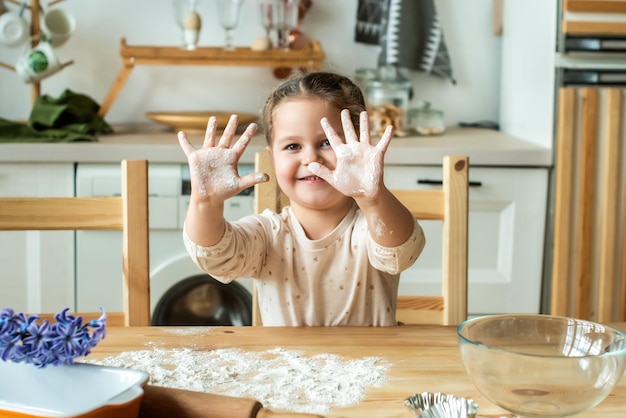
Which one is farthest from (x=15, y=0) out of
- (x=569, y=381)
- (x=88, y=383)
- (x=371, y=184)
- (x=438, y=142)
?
(x=569, y=381)

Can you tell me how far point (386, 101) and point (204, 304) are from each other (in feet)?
2.57

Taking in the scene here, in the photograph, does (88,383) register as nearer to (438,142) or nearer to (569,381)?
(569,381)

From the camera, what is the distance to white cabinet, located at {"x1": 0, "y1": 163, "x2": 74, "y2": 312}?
7.39 ft

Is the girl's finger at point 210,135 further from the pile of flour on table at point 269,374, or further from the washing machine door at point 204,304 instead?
the washing machine door at point 204,304

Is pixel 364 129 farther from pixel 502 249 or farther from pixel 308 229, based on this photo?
pixel 502 249

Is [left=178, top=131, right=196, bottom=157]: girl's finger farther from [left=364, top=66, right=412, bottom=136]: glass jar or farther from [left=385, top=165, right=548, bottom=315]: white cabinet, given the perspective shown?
[left=364, top=66, right=412, bottom=136]: glass jar

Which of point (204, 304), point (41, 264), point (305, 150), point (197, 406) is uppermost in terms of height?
point (305, 150)

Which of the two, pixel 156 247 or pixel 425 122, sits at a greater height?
pixel 425 122

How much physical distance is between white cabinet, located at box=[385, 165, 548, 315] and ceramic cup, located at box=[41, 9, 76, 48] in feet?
3.46

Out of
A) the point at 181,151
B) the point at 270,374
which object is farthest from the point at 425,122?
the point at 270,374

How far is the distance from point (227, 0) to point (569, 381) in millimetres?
2091

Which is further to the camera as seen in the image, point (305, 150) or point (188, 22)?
point (188, 22)

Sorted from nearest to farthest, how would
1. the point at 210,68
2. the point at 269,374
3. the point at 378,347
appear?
the point at 269,374 → the point at 378,347 → the point at 210,68

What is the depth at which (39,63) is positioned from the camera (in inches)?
97.6
